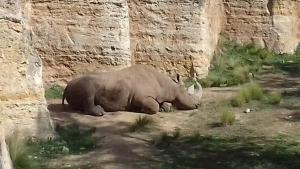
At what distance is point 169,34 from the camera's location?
14.7m

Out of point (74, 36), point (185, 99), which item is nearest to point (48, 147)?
point (185, 99)

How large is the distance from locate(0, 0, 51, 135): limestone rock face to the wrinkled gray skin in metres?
1.86

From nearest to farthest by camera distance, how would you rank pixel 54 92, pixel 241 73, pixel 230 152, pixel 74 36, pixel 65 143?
pixel 230 152 < pixel 65 143 < pixel 54 92 < pixel 74 36 < pixel 241 73

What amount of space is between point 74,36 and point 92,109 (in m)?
2.47

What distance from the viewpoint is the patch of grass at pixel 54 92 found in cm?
1229

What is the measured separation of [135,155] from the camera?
28.1ft

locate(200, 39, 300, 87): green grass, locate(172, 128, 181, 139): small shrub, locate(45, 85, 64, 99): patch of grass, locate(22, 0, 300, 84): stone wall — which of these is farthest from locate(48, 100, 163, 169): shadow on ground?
locate(200, 39, 300, 87): green grass

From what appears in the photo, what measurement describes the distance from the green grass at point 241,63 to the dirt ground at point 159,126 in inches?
73.3

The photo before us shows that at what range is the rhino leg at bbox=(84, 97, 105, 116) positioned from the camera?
35.7 ft

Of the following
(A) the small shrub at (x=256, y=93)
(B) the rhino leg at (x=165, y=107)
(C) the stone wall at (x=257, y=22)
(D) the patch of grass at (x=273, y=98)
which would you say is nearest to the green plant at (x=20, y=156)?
(B) the rhino leg at (x=165, y=107)

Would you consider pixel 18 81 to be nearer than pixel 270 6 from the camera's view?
Yes

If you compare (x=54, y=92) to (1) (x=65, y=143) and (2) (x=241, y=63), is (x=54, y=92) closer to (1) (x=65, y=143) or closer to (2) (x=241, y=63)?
(1) (x=65, y=143)

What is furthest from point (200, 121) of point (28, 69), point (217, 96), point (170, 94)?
point (28, 69)

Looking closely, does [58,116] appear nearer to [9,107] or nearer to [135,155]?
[9,107]
